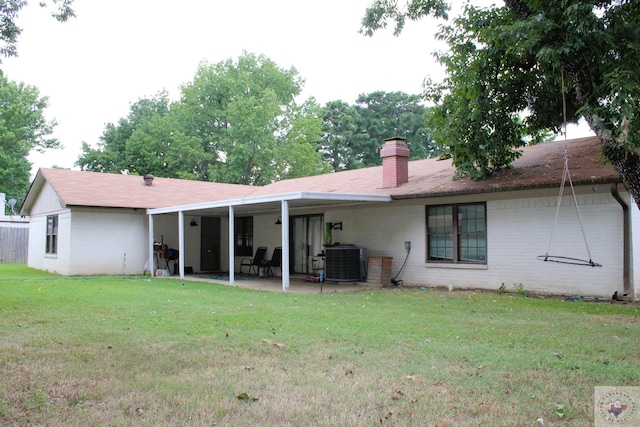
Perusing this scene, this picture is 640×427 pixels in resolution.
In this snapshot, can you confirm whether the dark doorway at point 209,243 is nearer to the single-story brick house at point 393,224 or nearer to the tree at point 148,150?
the single-story brick house at point 393,224

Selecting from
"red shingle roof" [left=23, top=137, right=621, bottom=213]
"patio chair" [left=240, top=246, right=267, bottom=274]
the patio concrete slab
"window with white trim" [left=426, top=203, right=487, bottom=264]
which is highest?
"red shingle roof" [left=23, top=137, right=621, bottom=213]

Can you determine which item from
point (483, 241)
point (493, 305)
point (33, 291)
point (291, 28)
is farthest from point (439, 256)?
point (33, 291)

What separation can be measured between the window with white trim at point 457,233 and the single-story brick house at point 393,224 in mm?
25

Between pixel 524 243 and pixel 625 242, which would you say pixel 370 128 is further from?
pixel 625 242

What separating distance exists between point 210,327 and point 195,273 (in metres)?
12.4

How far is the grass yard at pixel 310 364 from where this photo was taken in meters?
3.74

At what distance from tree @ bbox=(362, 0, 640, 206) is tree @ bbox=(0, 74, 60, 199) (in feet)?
103

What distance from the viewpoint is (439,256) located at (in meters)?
13.0

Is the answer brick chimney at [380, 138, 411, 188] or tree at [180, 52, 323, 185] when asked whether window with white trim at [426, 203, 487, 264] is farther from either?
tree at [180, 52, 323, 185]

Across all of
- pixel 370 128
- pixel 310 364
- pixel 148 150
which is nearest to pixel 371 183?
pixel 310 364

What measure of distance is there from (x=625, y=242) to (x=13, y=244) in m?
24.9

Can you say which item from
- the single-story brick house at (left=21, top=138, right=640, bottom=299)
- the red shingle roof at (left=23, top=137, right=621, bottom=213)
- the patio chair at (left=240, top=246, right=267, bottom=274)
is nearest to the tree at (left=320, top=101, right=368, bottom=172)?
the red shingle roof at (left=23, top=137, right=621, bottom=213)

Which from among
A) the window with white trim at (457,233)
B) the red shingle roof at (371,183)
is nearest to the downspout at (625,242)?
the red shingle roof at (371,183)

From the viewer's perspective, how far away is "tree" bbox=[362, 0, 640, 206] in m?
7.25
